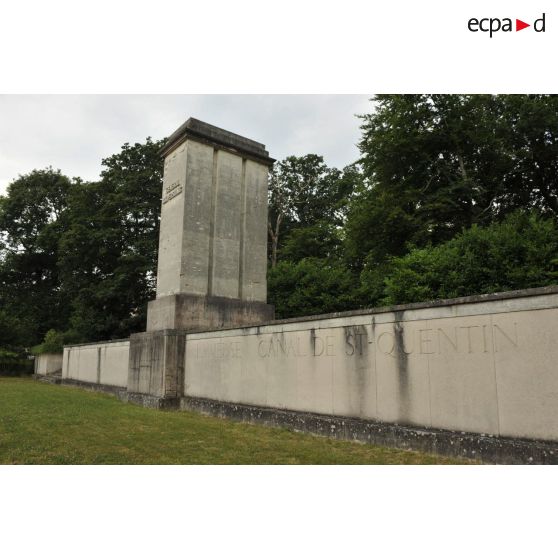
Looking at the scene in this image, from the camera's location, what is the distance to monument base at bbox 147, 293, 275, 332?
44.8 ft

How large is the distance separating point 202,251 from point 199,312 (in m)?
1.88

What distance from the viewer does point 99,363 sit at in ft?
67.5

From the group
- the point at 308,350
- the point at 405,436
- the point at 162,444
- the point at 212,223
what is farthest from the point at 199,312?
the point at 405,436

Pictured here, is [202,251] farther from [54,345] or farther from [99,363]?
[54,345]

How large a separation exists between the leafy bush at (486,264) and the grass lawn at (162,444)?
7.69 metres

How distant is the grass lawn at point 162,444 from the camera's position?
20.4 ft

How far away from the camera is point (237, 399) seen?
11086 millimetres

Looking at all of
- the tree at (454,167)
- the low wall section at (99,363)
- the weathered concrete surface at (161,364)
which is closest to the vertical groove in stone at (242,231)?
the weathered concrete surface at (161,364)

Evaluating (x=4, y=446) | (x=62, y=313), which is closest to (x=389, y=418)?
(x=4, y=446)

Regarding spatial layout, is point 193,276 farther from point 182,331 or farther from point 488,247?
point 488,247

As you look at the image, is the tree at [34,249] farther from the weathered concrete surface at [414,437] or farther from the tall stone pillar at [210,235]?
the weathered concrete surface at [414,437]

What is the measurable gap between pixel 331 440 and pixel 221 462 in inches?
95.3

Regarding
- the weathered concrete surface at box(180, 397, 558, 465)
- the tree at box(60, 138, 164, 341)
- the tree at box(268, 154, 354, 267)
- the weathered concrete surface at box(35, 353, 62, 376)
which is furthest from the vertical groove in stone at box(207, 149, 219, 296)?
the tree at box(268, 154, 354, 267)

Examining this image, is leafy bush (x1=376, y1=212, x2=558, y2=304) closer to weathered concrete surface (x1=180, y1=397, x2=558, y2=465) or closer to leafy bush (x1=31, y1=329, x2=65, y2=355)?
weathered concrete surface (x1=180, y1=397, x2=558, y2=465)
